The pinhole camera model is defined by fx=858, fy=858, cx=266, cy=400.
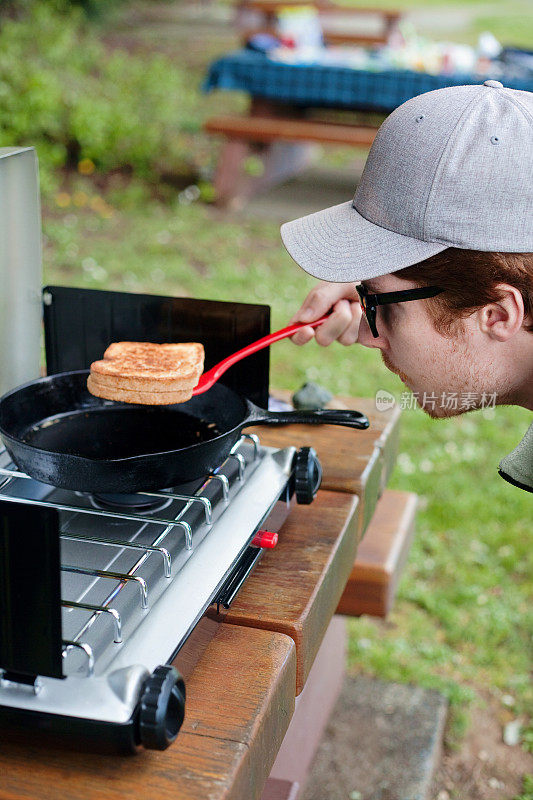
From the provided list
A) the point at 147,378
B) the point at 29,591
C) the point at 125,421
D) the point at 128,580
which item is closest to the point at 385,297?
the point at 147,378

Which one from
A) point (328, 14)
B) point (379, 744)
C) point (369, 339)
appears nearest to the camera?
point (369, 339)

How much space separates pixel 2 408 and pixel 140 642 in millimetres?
626

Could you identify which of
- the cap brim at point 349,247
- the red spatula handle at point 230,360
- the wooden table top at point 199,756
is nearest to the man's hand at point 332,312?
the red spatula handle at point 230,360

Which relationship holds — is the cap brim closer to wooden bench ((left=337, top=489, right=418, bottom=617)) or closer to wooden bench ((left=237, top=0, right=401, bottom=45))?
wooden bench ((left=337, top=489, right=418, bottom=617))

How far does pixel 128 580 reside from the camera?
3.85 feet

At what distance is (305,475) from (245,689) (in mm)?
473

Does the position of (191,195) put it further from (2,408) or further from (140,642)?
(140,642)

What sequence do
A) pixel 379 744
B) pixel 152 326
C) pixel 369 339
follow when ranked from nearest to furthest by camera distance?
1. pixel 369 339
2. pixel 152 326
3. pixel 379 744

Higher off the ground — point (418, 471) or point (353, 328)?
point (353, 328)

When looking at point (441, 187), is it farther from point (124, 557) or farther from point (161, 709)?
point (161, 709)

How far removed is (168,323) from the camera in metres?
1.78

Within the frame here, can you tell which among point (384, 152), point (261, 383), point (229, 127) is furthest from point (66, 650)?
point (229, 127)

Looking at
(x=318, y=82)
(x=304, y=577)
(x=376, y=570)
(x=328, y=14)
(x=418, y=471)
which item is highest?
(x=328, y=14)

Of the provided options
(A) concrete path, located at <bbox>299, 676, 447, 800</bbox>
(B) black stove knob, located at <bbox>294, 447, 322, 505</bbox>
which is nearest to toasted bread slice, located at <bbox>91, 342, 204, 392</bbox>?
(B) black stove knob, located at <bbox>294, 447, 322, 505</bbox>
